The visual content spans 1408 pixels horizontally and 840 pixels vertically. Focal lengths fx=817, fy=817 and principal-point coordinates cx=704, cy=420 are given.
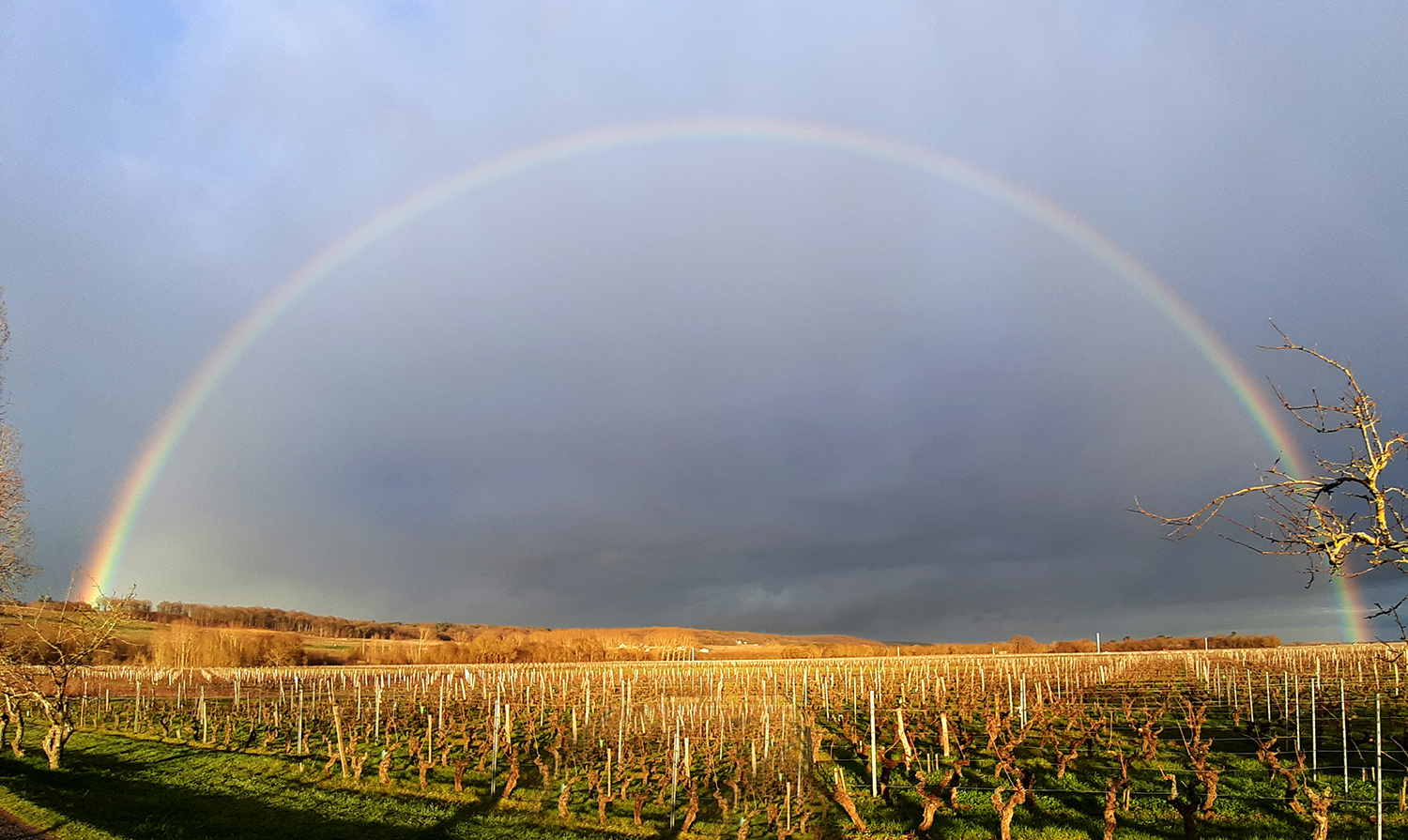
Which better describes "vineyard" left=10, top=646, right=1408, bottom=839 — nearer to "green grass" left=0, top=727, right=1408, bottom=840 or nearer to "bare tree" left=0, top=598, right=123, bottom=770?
"green grass" left=0, top=727, right=1408, bottom=840

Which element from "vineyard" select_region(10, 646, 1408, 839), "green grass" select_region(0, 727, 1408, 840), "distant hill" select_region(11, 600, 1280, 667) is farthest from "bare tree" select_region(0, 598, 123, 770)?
"distant hill" select_region(11, 600, 1280, 667)

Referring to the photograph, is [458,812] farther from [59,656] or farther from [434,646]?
[434,646]

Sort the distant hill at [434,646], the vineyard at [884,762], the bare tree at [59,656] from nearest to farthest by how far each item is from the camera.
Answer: the vineyard at [884,762], the bare tree at [59,656], the distant hill at [434,646]

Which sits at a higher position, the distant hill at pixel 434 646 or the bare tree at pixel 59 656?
the bare tree at pixel 59 656

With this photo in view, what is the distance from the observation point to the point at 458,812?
50.3 feet

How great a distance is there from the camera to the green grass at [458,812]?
42.6ft

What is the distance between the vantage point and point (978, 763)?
18.6 meters

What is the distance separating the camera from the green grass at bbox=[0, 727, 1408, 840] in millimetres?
12992

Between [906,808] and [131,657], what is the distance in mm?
98535

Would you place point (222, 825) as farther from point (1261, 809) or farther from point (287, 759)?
point (1261, 809)

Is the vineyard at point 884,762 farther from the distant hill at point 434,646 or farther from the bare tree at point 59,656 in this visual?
the distant hill at point 434,646

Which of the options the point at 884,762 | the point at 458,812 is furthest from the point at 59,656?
the point at 884,762

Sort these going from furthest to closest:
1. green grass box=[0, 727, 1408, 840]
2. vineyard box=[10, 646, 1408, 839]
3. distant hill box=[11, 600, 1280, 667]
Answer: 1. distant hill box=[11, 600, 1280, 667]
2. vineyard box=[10, 646, 1408, 839]
3. green grass box=[0, 727, 1408, 840]

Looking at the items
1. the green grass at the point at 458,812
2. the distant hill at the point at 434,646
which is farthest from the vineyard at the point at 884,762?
the distant hill at the point at 434,646
